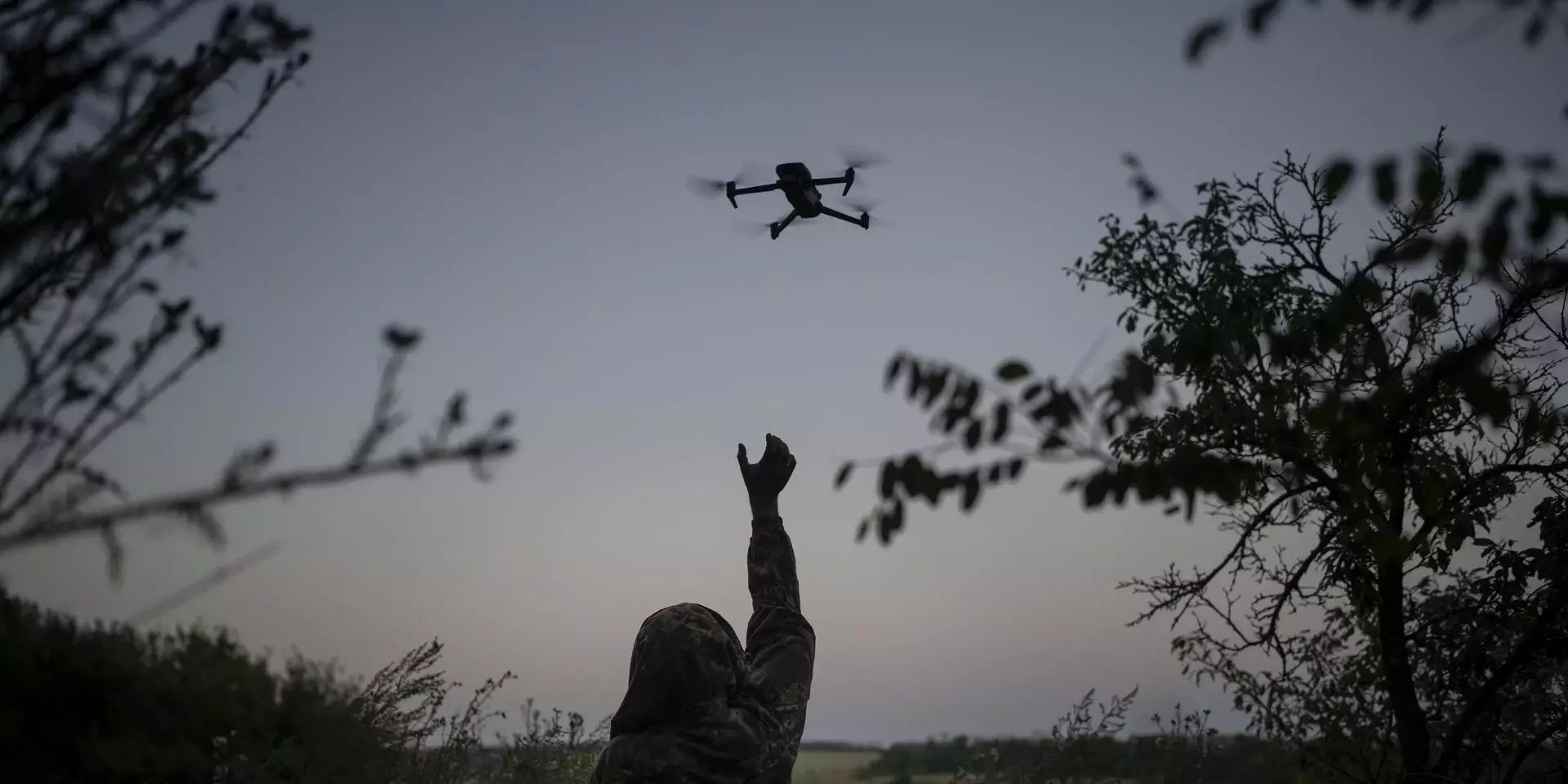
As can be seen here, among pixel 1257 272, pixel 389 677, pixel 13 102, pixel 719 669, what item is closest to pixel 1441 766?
pixel 1257 272

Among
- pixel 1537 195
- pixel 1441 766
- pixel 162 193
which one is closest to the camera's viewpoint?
pixel 1537 195

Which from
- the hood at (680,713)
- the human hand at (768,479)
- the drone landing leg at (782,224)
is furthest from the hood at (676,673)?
the drone landing leg at (782,224)

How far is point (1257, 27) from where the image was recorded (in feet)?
8.13

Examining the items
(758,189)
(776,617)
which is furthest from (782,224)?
(776,617)

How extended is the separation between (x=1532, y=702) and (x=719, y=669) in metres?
4.74

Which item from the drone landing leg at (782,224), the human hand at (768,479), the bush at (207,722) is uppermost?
the drone landing leg at (782,224)

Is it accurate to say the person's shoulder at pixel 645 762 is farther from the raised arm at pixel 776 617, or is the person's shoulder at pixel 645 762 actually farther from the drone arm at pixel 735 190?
the drone arm at pixel 735 190

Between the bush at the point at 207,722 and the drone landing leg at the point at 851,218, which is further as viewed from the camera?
the drone landing leg at the point at 851,218

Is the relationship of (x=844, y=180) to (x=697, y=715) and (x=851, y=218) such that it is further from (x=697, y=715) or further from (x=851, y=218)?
(x=697, y=715)

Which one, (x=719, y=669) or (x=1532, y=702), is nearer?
(x=719, y=669)

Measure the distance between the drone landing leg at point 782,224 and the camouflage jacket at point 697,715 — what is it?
305 centimetres

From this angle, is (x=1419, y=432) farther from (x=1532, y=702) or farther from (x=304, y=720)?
(x=304, y=720)

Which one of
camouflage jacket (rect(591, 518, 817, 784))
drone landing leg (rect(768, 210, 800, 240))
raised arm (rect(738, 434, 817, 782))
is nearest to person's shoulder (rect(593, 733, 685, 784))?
camouflage jacket (rect(591, 518, 817, 784))

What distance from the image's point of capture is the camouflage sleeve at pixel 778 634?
5.12m
